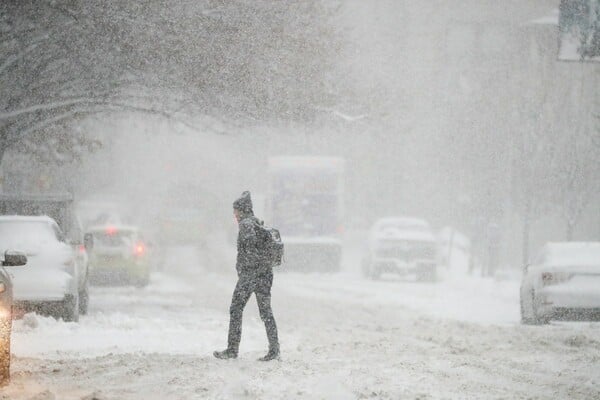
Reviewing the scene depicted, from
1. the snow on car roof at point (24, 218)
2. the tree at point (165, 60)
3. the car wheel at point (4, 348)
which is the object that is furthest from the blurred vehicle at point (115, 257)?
the car wheel at point (4, 348)

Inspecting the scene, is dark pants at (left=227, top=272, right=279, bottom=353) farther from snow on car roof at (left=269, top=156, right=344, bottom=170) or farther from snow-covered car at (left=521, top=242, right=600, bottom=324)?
snow on car roof at (left=269, top=156, right=344, bottom=170)

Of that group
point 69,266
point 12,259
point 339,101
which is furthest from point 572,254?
point 12,259

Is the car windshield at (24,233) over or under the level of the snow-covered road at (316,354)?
over

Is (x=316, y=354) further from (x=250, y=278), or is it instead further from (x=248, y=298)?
(x=250, y=278)

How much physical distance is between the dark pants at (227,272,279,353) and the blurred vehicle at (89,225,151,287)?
14.6m

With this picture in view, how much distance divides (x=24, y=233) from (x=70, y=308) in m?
1.31

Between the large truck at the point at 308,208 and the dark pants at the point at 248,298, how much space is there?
21.0 meters

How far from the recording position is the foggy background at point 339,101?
17094 millimetres

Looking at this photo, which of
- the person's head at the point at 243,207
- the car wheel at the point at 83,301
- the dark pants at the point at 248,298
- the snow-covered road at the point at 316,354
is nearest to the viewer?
the snow-covered road at the point at 316,354

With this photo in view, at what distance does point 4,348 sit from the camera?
841cm

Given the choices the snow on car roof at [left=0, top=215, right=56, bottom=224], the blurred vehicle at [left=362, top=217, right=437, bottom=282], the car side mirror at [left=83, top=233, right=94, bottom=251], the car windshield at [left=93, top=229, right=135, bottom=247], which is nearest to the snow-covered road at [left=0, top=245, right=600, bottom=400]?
the car side mirror at [left=83, top=233, right=94, bottom=251]

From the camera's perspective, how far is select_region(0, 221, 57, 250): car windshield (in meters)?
14.2

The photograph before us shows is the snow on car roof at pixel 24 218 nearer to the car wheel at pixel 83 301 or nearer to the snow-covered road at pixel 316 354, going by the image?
the snow-covered road at pixel 316 354

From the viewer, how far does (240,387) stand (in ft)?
27.9
